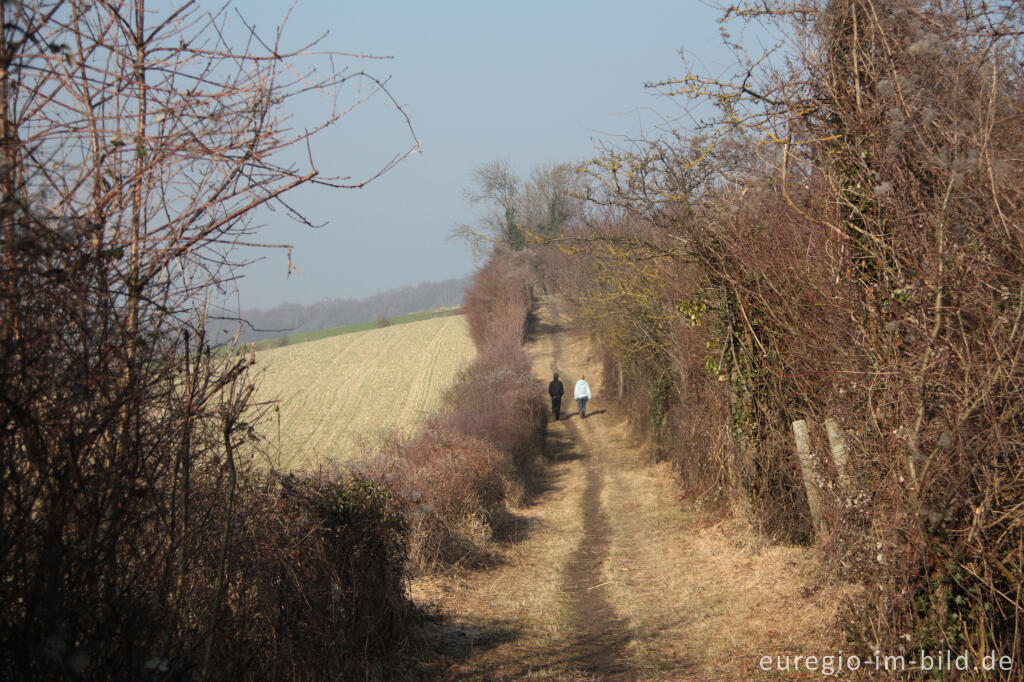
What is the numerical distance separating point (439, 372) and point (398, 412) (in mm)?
7392

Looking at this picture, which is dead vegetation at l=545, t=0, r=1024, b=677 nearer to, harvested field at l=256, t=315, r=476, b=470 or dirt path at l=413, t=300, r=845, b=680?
dirt path at l=413, t=300, r=845, b=680

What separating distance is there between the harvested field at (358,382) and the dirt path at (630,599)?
11138 millimetres

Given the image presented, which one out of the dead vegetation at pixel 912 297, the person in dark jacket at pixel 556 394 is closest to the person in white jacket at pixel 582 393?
the person in dark jacket at pixel 556 394

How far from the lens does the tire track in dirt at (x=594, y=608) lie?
6.59 meters

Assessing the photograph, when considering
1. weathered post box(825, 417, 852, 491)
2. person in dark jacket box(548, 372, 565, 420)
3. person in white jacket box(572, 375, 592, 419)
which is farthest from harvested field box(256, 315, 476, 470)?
weathered post box(825, 417, 852, 491)

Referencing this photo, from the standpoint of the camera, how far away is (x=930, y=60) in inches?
212

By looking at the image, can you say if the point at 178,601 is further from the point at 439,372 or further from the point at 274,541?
the point at 439,372

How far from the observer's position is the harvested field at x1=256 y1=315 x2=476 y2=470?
96.3 feet

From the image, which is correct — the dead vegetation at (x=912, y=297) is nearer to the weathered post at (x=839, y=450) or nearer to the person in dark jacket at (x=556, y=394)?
the weathered post at (x=839, y=450)

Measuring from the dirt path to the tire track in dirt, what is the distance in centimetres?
2

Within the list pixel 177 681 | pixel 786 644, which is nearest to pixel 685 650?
pixel 786 644

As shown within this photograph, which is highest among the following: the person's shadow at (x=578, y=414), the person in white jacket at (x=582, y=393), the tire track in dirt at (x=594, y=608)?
the person in white jacket at (x=582, y=393)

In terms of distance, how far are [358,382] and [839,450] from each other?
1395 inches

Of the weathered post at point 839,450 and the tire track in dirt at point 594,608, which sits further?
the tire track in dirt at point 594,608
